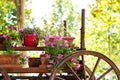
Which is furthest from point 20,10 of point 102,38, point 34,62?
point 102,38

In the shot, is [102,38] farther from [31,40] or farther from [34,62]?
[31,40]

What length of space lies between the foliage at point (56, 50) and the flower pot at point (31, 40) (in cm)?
14

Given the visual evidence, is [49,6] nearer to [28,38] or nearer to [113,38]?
[113,38]

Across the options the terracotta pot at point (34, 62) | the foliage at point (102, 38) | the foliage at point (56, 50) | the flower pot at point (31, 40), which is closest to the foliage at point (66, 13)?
the foliage at point (102, 38)

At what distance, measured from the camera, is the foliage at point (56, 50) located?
2.94 meters

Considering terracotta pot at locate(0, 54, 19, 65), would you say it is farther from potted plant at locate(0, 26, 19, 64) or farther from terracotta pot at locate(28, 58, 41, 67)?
terracotta pot at locate(28, 58, 41, 67)

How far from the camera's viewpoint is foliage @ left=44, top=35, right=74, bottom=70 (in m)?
2.94

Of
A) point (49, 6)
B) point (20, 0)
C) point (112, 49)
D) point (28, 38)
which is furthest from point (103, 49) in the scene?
point (28, 38)

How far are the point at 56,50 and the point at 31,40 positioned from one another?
0.91 ft

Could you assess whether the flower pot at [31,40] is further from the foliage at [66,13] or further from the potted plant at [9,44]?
the foliage at [66,13]

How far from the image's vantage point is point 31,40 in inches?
121

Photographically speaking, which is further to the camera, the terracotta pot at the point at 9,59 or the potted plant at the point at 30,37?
the potted plant at the point at 30,37

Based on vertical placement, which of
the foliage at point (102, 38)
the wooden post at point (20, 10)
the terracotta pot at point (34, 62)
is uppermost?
→ the wooden post at point (20, 10)

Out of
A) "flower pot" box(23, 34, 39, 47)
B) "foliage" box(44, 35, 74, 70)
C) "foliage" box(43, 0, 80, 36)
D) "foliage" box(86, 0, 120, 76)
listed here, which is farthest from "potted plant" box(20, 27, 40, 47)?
"foliage" box(43, 0, 80, 36)
